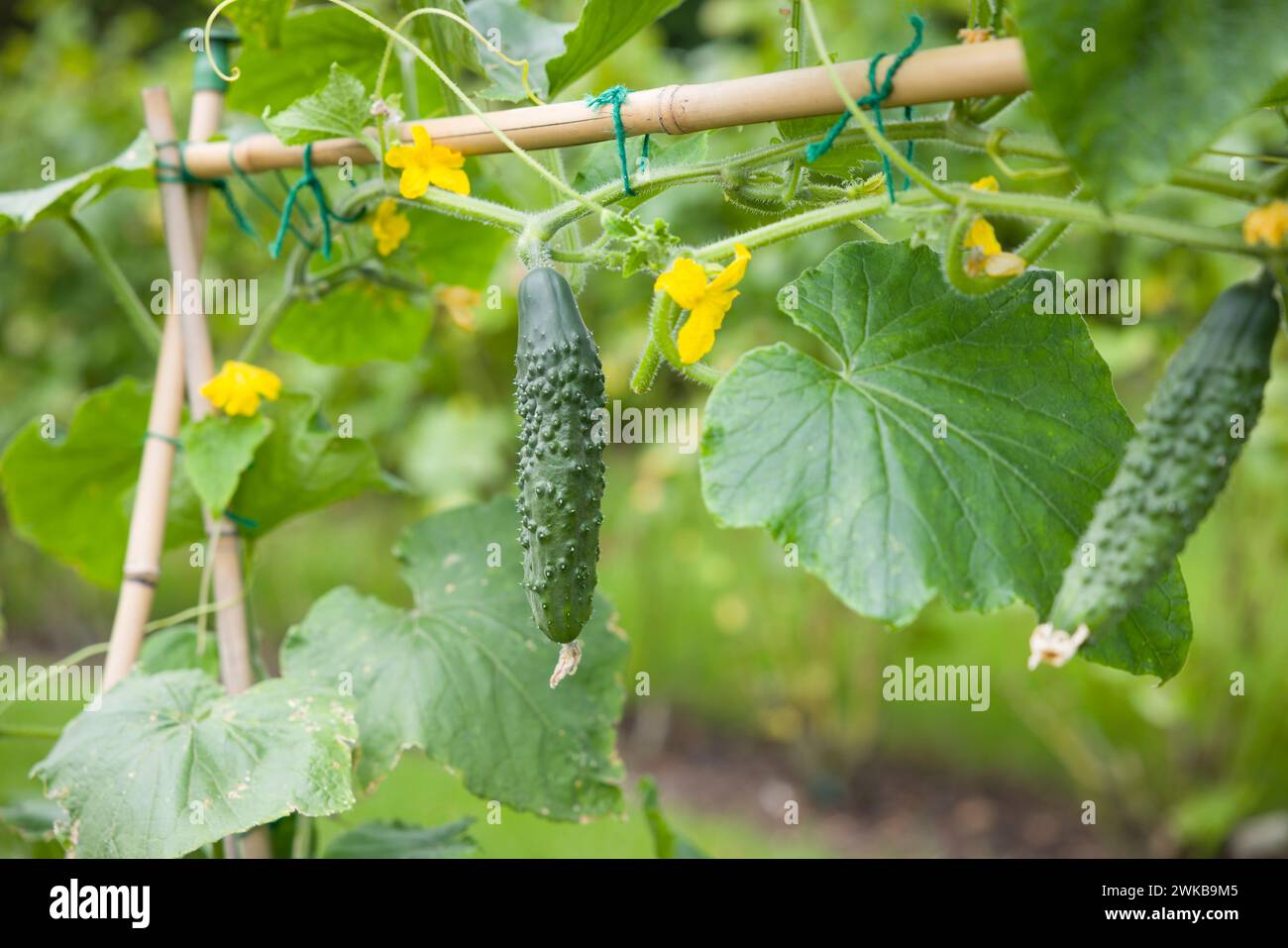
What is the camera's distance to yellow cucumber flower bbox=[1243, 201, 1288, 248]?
25.3 inches

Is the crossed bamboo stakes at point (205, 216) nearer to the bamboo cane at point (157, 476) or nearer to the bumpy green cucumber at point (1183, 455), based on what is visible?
the bamboo cane at point (157, 476)

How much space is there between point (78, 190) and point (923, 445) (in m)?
0.95

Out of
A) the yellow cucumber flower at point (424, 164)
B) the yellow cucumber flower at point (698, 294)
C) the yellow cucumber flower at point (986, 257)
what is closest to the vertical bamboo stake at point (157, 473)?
the yellow cucumber flower at point (424, 164)

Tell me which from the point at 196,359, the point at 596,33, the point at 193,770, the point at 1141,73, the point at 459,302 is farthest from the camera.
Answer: the point at 459,302

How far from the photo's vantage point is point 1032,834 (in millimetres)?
2613

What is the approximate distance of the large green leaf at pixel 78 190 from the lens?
114 centimetres

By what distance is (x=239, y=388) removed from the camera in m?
1.25

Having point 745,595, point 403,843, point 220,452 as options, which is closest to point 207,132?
point 220,452

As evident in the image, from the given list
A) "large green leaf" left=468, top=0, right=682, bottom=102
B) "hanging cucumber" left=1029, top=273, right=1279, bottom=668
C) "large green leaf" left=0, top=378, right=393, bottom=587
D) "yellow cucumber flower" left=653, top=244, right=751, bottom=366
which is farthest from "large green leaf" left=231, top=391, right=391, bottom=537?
"hanging cucumber" left=1029, top=273, right=1279, bottom=668

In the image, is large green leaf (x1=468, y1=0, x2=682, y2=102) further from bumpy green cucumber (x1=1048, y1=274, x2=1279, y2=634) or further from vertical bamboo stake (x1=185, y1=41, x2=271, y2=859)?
bumpy green cucumber (x1=1048, y1=274, x2=1279, y2=634)

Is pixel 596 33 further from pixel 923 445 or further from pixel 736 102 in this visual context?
pixel 923 445

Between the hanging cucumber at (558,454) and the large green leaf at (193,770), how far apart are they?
0.28m

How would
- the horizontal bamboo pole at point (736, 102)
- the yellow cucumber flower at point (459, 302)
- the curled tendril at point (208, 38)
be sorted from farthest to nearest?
the yellow cucumber flower at point (459, 302) < the curled tendril at point (208, 38) < the horizontal bamboo pole at point (736, 102)
